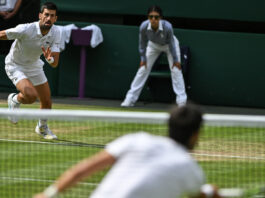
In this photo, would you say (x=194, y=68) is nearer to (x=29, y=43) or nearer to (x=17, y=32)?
(x=29, y=43)

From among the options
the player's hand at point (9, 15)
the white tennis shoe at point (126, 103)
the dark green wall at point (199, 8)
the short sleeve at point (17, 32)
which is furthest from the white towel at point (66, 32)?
the short sleeve at point (17, 32)

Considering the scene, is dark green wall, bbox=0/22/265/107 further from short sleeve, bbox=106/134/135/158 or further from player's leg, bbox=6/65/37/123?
short sleeve, bbox=106/134/135/158

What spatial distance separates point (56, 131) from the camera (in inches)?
403

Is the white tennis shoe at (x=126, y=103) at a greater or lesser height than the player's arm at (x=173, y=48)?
lesser

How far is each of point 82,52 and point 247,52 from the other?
3197mm

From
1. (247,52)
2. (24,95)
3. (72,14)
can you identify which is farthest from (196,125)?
(72,14)

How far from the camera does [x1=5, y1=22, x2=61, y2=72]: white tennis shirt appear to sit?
30.2 feet

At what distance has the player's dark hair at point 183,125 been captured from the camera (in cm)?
346

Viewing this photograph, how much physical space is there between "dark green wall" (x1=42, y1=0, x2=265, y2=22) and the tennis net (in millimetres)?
4174

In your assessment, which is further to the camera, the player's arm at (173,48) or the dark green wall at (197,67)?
the dark green wall at (197,67)

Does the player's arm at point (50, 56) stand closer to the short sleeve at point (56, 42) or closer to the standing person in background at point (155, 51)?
the short sleeve at point (56, 42)

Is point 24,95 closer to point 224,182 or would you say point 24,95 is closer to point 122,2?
point 224,182

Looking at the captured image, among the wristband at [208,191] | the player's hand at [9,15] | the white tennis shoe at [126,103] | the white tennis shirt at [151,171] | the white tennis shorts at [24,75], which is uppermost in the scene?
the white tennis shirt at [151,171]

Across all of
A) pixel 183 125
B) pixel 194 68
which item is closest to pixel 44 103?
pixel 194 68
